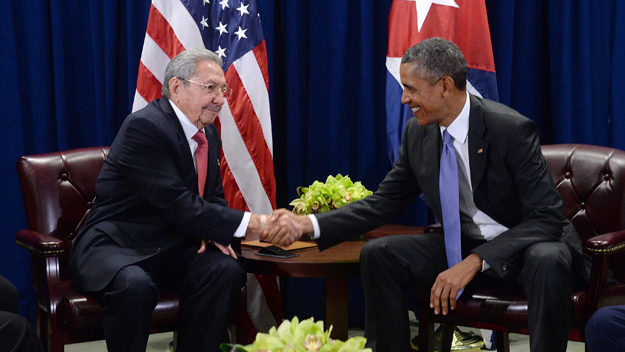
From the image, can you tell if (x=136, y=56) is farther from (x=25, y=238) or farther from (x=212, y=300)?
(x=212, y=300)

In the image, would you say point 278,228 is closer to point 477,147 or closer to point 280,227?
point 280,227

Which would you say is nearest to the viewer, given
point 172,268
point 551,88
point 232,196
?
point 172,268

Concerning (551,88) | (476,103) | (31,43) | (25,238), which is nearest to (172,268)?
(25,238)

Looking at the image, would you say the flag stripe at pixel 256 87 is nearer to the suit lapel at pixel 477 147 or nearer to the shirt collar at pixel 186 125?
the shirt collar at pixel 186 125

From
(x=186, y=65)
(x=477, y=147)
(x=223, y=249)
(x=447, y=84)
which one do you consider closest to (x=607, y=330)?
(x=477, y=147)

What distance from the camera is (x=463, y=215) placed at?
2.71m

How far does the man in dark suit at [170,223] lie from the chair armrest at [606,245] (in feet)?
4.33

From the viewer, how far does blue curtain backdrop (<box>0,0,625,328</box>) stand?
11.9 ft

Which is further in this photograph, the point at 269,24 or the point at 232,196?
the point at 269,24

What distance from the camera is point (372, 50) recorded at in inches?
155

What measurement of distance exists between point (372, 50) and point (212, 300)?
2.00m

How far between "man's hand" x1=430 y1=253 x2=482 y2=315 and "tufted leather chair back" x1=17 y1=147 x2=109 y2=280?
1.66 meters

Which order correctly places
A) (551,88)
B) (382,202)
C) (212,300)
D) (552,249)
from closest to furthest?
(552,249), (212,300), (382,202), (551,88)

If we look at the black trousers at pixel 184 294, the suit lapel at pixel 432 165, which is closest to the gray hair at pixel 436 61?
the suit lapel at pixel 432 165
